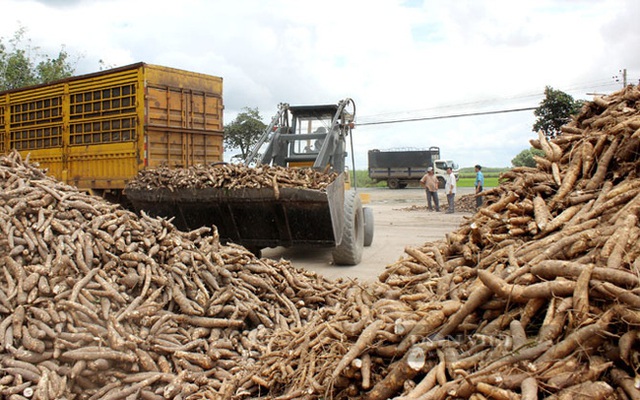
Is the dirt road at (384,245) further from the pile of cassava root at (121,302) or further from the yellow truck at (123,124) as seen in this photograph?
the yellow truck at (123,124)

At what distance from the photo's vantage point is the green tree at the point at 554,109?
55.1ft

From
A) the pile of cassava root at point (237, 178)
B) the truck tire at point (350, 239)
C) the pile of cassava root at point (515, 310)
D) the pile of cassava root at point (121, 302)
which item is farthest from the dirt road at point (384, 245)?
the pile of cassava root at point (515, 310)

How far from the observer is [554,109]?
17250mm

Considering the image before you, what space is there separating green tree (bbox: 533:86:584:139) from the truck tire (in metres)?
10.0

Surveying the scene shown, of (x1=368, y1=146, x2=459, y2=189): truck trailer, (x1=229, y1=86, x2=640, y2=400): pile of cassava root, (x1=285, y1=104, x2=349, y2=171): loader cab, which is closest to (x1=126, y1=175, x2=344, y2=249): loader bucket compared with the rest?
(x1=285, y1=104, x2=349, y2=171): loader cab

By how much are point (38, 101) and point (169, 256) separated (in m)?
8.57

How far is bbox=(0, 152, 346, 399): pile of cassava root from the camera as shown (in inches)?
162

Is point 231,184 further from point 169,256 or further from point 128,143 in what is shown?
point 128,143

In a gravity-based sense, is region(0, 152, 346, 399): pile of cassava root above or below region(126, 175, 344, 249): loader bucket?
below

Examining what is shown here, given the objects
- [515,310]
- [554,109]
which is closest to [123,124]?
[515,310]

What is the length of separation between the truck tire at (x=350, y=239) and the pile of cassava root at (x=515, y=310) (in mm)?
3842

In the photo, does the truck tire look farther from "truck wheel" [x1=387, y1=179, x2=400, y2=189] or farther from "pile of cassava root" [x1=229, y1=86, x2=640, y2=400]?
"truck wheel" [x1=387, y1=179, x2=400, y2=189]

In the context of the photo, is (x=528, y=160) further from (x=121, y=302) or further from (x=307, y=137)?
(x=121, y=302)

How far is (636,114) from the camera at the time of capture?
4574 millimetres
